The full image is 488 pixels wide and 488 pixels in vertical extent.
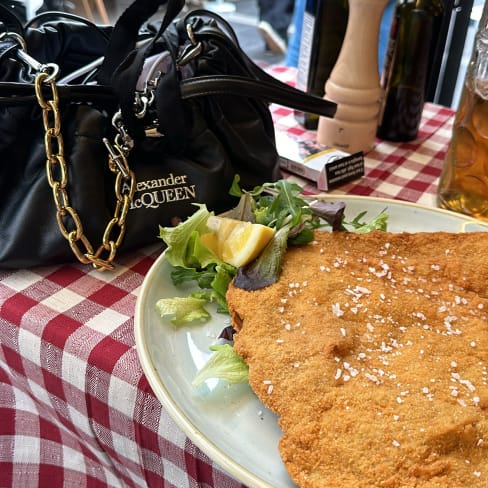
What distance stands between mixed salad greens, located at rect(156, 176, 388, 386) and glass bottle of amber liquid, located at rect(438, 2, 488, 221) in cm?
21

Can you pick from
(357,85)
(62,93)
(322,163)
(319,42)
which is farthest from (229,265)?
(319,42)

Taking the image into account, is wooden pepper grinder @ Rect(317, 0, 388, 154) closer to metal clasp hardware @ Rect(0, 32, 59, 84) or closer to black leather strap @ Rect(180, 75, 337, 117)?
black leather strap @ Rect(180, 75, 337, 117)

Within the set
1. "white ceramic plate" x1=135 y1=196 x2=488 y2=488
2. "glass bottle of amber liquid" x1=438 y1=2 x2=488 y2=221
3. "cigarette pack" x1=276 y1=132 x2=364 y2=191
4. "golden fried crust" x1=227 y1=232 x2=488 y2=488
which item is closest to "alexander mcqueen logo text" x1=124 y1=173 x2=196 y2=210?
"white ceramic plate" x1=135 y1=196 x2=488 y2=488

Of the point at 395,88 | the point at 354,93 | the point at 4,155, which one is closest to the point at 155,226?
the point at 4,155

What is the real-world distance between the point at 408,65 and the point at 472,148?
368mm

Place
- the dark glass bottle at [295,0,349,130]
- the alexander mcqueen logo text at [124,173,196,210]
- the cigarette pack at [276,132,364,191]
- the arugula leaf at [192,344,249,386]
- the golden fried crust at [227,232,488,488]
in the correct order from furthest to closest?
1. the dark glass bottle at [295,0,349,130]
2. the cigarette pack at [276,132,364,191]
3. the alexander mcqueen logo text at [124,173,196,210]
4. the arugula leaf at [192,344,249,386]
5. the golden fried crust at [227,232,488,488]

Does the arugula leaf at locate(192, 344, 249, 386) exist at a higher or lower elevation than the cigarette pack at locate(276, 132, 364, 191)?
lower

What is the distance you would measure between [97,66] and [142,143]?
0.21m

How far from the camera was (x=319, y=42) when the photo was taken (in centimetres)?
128

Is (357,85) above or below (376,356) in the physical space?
above

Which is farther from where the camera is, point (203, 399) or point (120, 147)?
point (120, 147)

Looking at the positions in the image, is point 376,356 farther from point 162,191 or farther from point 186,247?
point 162,191

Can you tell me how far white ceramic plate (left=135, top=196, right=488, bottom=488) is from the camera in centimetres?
51

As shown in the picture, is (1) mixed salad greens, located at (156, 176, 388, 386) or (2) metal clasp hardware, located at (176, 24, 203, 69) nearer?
(1) mixed salad greens, located at (156, 176, 388, 386)
